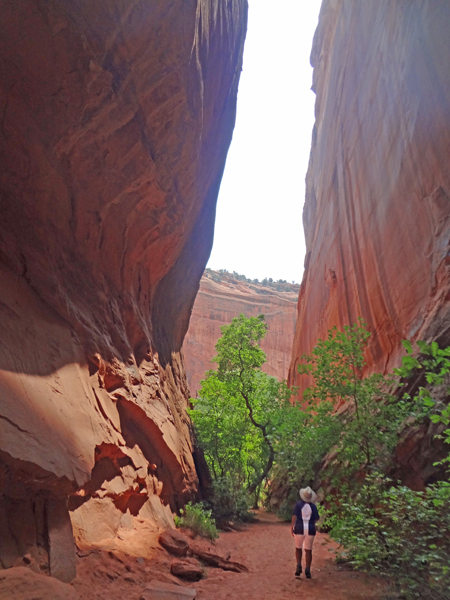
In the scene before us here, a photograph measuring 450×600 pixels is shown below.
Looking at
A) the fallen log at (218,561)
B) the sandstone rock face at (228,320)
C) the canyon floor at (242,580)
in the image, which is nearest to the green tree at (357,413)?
the canyon floor at (242,580)

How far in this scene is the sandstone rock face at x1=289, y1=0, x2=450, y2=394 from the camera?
1088 cm

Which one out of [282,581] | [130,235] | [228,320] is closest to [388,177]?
[130,235]

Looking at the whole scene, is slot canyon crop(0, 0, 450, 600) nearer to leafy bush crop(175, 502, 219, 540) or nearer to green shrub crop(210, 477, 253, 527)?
leafy bush crop(175, 502, 219, 540)

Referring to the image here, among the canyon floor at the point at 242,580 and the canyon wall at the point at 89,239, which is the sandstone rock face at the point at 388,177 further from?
the canyon wall at the point at 89,239

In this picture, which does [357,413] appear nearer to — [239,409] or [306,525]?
[306,525]

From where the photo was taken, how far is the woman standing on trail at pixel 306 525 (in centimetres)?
690

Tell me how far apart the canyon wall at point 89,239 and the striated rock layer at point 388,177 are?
5.66 metres

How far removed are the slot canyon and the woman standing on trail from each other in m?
1.91

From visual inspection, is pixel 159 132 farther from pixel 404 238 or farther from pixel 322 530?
pixel 322 530

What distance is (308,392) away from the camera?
8578 millimetres

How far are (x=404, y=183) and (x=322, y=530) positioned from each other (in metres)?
10.9

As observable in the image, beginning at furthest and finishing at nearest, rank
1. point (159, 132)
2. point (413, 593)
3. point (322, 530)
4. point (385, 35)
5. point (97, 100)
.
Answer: point (385, 35)
point (322, 530)
point (159, 132)
point (97, 100)
point (413, 593)

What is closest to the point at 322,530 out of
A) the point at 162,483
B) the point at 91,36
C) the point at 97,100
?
the point at 162,483

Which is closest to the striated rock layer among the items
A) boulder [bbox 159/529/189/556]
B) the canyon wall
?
the canyon wall
